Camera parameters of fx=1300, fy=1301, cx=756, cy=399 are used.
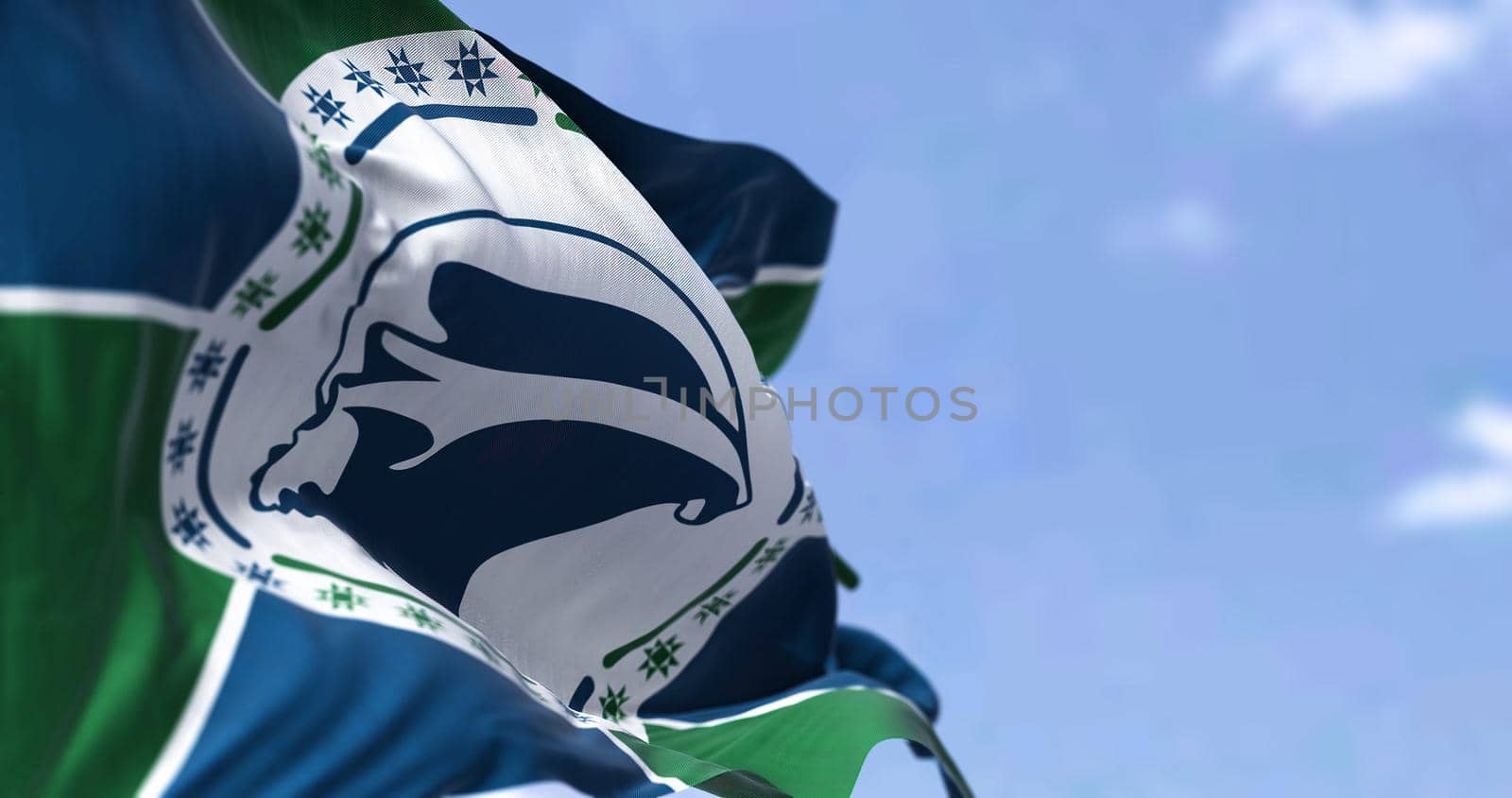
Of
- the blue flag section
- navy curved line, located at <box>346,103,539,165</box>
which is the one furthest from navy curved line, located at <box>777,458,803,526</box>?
navy curved line, located at <box>346,103,539,165</box>

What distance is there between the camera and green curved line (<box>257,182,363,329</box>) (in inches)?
123

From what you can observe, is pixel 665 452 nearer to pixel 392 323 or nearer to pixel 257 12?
pixel 392 323

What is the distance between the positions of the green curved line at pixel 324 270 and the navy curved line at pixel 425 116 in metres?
0.34

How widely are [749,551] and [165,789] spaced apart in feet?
8.51

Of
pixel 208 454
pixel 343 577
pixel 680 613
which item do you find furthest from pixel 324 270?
pixel 680 613

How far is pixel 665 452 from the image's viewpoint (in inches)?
174

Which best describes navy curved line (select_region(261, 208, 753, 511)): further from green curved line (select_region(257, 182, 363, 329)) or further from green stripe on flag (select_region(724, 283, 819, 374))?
green stripe on flag (select_region(724, 283, 819, 374))

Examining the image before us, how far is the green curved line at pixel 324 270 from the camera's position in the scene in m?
3.14

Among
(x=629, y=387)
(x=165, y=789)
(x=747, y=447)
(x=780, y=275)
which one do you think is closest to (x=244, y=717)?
(x=165, y=789)

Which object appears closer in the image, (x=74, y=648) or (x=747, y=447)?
(x=74, y=648)

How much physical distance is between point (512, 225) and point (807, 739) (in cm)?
202

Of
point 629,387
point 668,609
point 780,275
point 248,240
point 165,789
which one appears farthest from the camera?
point 780,275

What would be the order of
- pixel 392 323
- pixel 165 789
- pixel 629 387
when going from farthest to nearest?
pixel 629 387
pixel 392 323
pixel 165 789

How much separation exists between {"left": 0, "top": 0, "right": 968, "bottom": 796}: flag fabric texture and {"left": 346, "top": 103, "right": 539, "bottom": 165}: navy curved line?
0.01m
